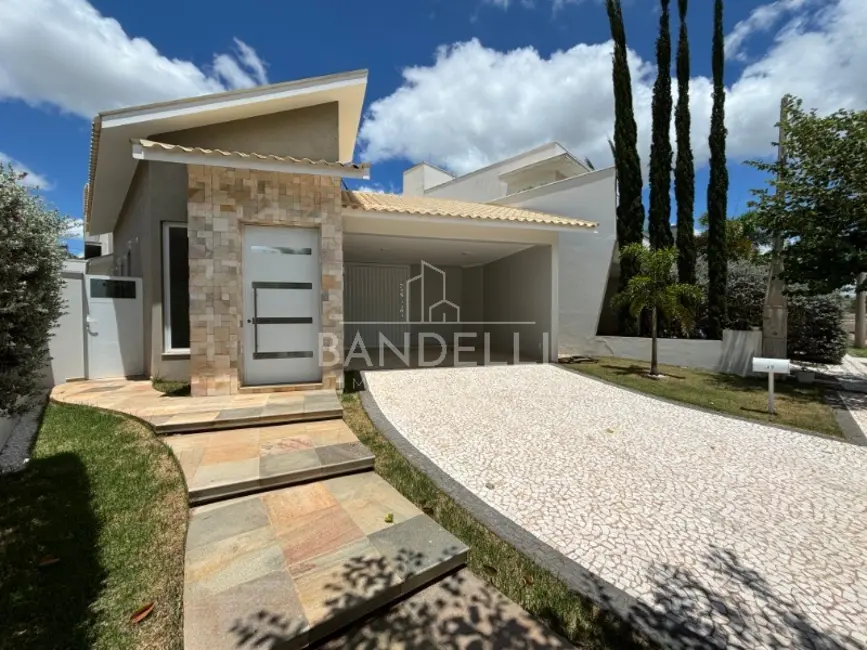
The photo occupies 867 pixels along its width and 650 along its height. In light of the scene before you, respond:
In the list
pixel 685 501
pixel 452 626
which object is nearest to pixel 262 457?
pixel 452 626

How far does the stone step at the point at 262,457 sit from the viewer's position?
4094mm

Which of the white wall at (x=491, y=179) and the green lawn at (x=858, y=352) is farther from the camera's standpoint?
the white wall at (x=491, y=179)

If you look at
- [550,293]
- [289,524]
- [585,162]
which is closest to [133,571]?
[289,524]

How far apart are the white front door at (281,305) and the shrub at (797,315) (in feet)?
53.2

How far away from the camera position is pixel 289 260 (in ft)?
26.0

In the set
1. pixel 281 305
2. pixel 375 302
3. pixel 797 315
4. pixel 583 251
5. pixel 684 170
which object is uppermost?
pixel 684 170

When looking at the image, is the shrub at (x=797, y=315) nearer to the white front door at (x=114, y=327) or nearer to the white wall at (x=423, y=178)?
the white wall at (x=423, y=178)

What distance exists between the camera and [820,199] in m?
10.6

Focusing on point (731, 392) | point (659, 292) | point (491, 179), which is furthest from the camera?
point (491, 179)

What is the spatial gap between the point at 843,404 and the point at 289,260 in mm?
13645

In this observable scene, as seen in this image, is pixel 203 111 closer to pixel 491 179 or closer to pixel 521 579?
pixel 521 579

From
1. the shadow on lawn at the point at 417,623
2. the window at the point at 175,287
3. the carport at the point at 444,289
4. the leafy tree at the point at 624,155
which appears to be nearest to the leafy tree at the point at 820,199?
Result: the leafy tree at the point at 624,155

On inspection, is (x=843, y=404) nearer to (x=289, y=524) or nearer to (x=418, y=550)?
(x=418, y=550)

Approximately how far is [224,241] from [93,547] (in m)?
5.65
